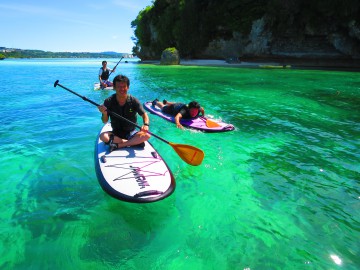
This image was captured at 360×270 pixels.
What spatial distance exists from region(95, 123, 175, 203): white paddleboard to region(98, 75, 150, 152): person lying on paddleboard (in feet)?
0.60

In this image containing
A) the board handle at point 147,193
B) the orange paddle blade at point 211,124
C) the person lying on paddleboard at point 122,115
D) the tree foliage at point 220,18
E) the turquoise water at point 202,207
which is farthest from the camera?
the tree foliage at point 220,18

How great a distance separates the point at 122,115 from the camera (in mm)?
6297

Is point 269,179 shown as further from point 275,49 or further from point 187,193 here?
point 275,49

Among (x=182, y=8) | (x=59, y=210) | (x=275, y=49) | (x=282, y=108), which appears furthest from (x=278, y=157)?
(x=182, y=8)

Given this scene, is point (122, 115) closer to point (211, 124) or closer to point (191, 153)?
point (191, 153)

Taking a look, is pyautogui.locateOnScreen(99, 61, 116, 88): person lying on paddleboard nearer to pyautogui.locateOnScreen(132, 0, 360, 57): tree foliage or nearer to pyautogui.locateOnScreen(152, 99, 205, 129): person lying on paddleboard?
pyautogui.locateOnScreen(152, 99, 205, 129): person lying on paddleboard

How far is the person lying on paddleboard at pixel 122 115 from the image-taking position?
19.6ft

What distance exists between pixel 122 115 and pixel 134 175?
1884 mm

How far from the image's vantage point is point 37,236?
13.9 ft

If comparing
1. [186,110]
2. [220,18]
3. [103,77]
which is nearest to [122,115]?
[186,110]

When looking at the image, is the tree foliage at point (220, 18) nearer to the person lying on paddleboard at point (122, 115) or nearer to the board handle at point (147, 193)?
the person lying on paddleboard at point (122, 115)

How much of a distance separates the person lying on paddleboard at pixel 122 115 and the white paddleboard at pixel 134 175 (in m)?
0.18

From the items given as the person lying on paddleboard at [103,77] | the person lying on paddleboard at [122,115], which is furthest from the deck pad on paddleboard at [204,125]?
the person lying on paddleboard at [103,77]

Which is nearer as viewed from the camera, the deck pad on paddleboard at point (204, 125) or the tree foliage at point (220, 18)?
the deck pad on paddleboard at point (204, 125)
